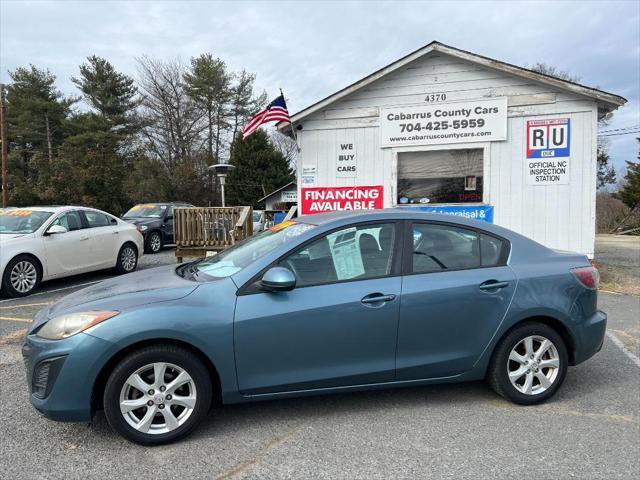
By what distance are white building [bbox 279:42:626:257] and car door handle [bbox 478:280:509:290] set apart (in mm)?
6353

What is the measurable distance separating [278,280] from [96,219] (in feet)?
25.8

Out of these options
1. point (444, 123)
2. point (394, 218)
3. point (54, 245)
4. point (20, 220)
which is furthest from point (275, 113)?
point (394, 218)

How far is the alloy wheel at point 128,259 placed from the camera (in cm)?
1050

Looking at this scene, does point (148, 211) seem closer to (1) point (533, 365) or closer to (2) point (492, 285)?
(2) point (492, 285)

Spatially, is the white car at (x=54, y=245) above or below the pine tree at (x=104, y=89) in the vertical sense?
below

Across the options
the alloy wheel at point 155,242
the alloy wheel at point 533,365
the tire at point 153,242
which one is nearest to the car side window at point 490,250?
the alloy wheel at point 533,365

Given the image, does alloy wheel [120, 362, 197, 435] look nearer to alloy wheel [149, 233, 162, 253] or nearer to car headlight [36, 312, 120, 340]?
car headlight [36, 312, 120, 340]

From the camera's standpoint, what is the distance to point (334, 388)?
348 cm

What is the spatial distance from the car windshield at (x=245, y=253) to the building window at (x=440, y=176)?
20.9 ft

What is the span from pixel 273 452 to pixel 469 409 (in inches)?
61.3

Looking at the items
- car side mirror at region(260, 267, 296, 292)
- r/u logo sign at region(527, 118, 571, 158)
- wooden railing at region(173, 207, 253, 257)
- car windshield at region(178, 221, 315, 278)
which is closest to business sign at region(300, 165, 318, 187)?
wooden railing at region(173, 207, 253, 257)

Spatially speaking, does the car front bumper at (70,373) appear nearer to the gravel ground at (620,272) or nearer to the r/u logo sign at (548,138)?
the r/u logo sign at (548,138)

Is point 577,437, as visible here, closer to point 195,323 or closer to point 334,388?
point 334,388

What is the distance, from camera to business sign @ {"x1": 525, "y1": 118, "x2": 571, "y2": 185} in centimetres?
940
